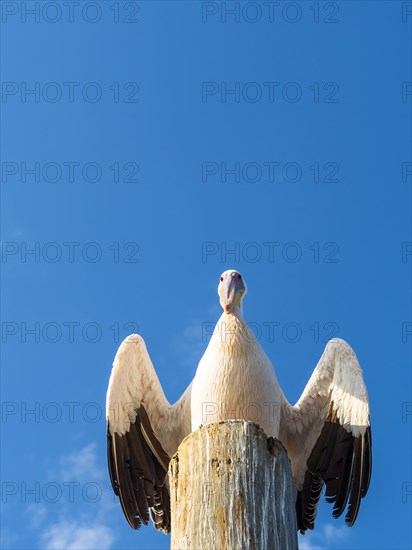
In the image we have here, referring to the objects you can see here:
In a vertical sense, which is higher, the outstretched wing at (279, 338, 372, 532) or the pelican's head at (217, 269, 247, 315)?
the pelican's head at (217, 269, 247, 315)

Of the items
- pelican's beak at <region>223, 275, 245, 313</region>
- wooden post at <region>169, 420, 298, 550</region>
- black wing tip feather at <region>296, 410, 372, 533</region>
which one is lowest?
wooden post at <region>169, 420, 298, 550</region>

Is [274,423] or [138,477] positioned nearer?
[274,423]

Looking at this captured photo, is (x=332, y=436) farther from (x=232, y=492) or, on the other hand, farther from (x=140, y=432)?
(x=232, y=492)

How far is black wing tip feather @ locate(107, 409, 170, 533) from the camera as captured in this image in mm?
8312

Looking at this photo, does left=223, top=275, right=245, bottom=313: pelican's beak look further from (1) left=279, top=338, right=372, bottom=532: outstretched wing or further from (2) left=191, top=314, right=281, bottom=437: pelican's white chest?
(1) left=279, top=338, right=372, bottom=532: outstretched wing

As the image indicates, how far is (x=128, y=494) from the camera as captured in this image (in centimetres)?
835

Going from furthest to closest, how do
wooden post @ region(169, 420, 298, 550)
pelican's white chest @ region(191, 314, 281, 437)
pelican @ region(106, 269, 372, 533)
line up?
pelican @ region(106, 269, 372, 533)
pelican's white chest @ region(191, 314, 281, 437)
wooden post @ region(169, 420, 298, 550)

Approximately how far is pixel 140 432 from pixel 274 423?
1.48 metres

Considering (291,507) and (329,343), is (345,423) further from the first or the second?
(291,507)

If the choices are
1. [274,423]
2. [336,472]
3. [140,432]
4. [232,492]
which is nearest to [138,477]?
[140,432]

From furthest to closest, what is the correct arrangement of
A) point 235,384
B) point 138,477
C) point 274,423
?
1. point 138,477
2. point 274,423
3. point 235,384

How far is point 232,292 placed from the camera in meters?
8.62

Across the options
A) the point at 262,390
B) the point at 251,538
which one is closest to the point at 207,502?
the point at 251,538

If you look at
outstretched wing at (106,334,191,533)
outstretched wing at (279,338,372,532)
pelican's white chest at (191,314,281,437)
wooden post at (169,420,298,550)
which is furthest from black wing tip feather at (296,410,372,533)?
wooden post at (169,420,298,550)
